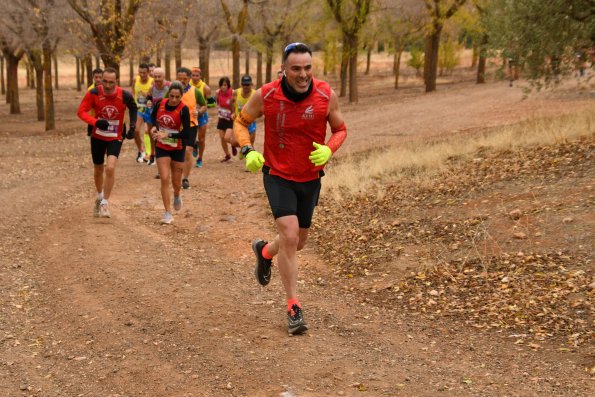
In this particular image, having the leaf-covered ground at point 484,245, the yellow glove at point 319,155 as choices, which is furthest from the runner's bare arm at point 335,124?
the leaf-covered ground at point 484,245

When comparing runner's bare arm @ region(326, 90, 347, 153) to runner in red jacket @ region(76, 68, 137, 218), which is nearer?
runner's bare arm @ region(326, 90, 347, 153)

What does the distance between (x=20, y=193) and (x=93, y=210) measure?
253 centimetres

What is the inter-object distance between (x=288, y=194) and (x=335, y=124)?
2.41 ft

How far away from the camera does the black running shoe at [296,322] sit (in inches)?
231

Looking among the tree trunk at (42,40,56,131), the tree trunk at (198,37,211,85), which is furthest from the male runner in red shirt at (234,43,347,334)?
the tree trunk at (198,37,211,85)

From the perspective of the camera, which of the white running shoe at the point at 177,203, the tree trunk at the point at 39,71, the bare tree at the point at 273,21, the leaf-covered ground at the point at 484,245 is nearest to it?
the leaf-covered ground at the point at 484,245

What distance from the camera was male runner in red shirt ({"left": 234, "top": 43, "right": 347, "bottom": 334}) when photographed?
566 cm

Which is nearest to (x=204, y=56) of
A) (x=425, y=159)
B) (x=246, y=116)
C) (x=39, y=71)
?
(x=39, y=71)

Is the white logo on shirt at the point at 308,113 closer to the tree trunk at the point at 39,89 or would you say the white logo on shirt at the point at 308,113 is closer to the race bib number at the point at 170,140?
the race bib number at the point at 170,140

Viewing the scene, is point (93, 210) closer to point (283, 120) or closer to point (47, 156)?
point (283, 120)

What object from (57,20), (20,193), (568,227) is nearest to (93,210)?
(20,193)

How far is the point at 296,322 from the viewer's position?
586 centimetres

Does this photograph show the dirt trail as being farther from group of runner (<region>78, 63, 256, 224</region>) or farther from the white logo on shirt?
the white logo on shirt

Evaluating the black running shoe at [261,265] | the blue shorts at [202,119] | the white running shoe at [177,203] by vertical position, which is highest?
the blue shorts at [202,119]
